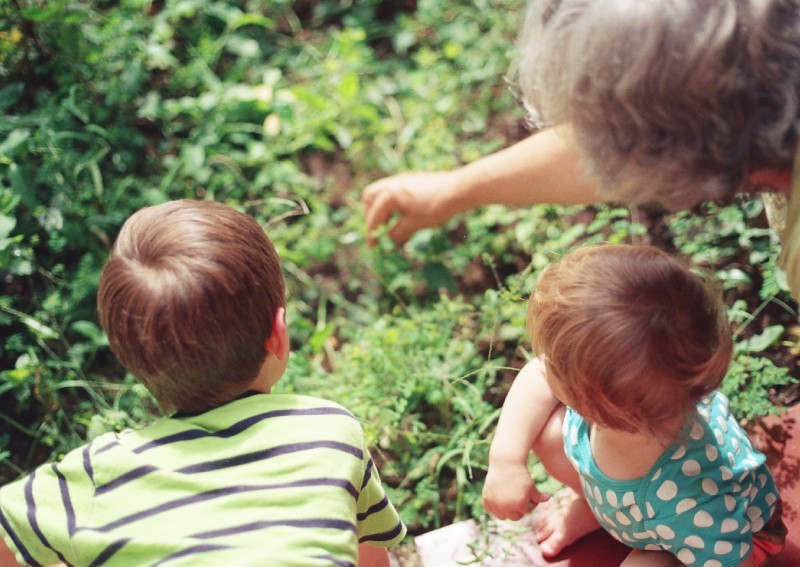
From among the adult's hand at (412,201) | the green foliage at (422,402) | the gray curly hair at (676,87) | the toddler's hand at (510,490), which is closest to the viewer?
the gray curly hair at (676,87)

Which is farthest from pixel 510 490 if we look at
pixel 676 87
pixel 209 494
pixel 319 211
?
pixel 319 211

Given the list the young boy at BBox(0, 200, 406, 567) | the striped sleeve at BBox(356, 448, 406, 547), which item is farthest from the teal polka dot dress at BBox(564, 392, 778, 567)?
the young boy at BBox(0, 200, 406, 567)

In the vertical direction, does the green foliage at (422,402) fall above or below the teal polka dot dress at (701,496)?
below

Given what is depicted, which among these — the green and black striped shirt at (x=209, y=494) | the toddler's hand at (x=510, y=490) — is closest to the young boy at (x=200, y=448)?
the green and black striped shirt at (x=209, y=494)

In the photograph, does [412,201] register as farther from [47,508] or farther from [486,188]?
[47,508]

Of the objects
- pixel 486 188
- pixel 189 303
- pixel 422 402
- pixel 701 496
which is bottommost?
pixel 422 402

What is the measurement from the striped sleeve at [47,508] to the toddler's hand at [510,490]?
2.38ft

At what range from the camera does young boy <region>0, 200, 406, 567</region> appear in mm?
1104

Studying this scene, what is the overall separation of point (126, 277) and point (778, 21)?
975mm

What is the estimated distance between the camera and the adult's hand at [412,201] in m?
2.06

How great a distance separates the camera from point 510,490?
1493 mm

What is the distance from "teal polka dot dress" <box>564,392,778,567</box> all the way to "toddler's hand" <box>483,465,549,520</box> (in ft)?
0.48

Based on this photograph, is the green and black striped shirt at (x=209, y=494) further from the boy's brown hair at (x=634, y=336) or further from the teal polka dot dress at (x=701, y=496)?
the teal polka dot dress at (x=701, y=496)

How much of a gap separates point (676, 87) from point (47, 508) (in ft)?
→ 3.58
